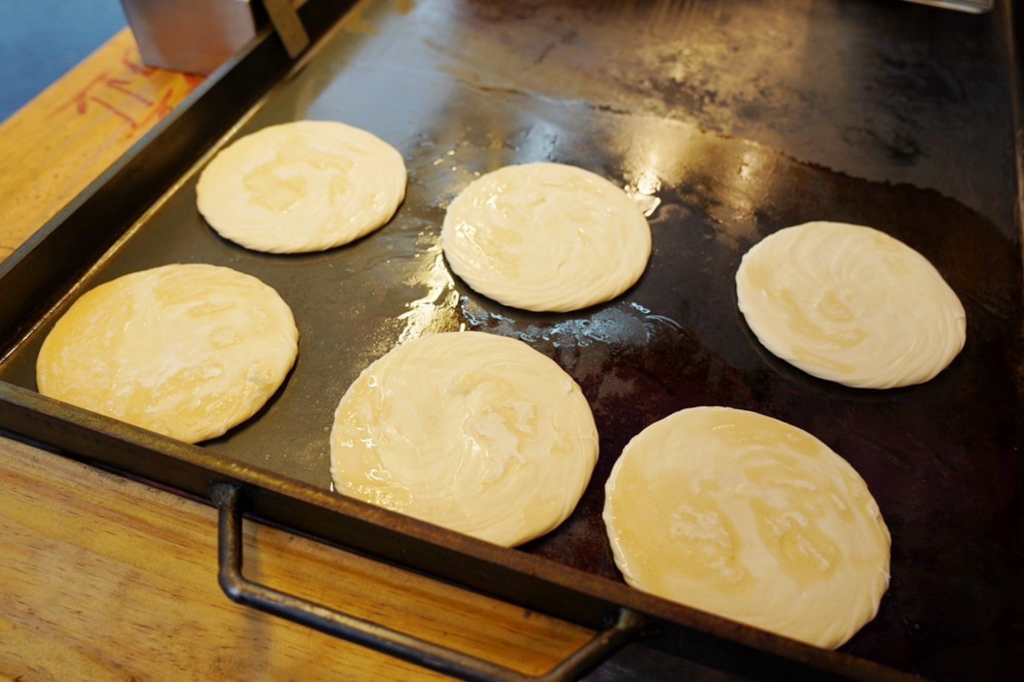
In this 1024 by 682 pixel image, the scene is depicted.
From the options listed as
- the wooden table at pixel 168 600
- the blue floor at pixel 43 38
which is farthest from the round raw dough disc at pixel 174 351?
the blue floor at pixel 43 38

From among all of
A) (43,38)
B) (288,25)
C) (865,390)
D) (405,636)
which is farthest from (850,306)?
(43,38)

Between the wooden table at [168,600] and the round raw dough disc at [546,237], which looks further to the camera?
the round raw dough disc at [546,237]

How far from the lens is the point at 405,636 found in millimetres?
1248

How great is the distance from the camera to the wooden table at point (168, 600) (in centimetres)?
148

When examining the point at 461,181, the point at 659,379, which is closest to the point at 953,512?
the point at 659,379

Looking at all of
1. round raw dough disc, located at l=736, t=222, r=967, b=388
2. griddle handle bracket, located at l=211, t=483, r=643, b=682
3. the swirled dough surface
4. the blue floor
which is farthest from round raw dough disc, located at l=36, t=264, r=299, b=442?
the blue floor

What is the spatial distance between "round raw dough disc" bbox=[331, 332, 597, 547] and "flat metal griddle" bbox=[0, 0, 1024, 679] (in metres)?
0.08

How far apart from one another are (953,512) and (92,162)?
2.94 m

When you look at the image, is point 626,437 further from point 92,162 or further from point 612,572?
point 92,162

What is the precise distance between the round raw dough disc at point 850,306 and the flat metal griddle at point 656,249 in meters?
0.06

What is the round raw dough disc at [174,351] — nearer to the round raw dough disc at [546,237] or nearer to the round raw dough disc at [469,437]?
the round raw dough disc at [469,437]

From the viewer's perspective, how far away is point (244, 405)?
1868 mm

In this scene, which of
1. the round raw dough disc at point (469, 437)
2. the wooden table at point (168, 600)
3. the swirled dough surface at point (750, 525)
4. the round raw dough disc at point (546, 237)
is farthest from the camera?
the round raw dough disc at point (546, 237)

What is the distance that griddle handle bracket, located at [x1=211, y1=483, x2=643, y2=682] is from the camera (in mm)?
1226
